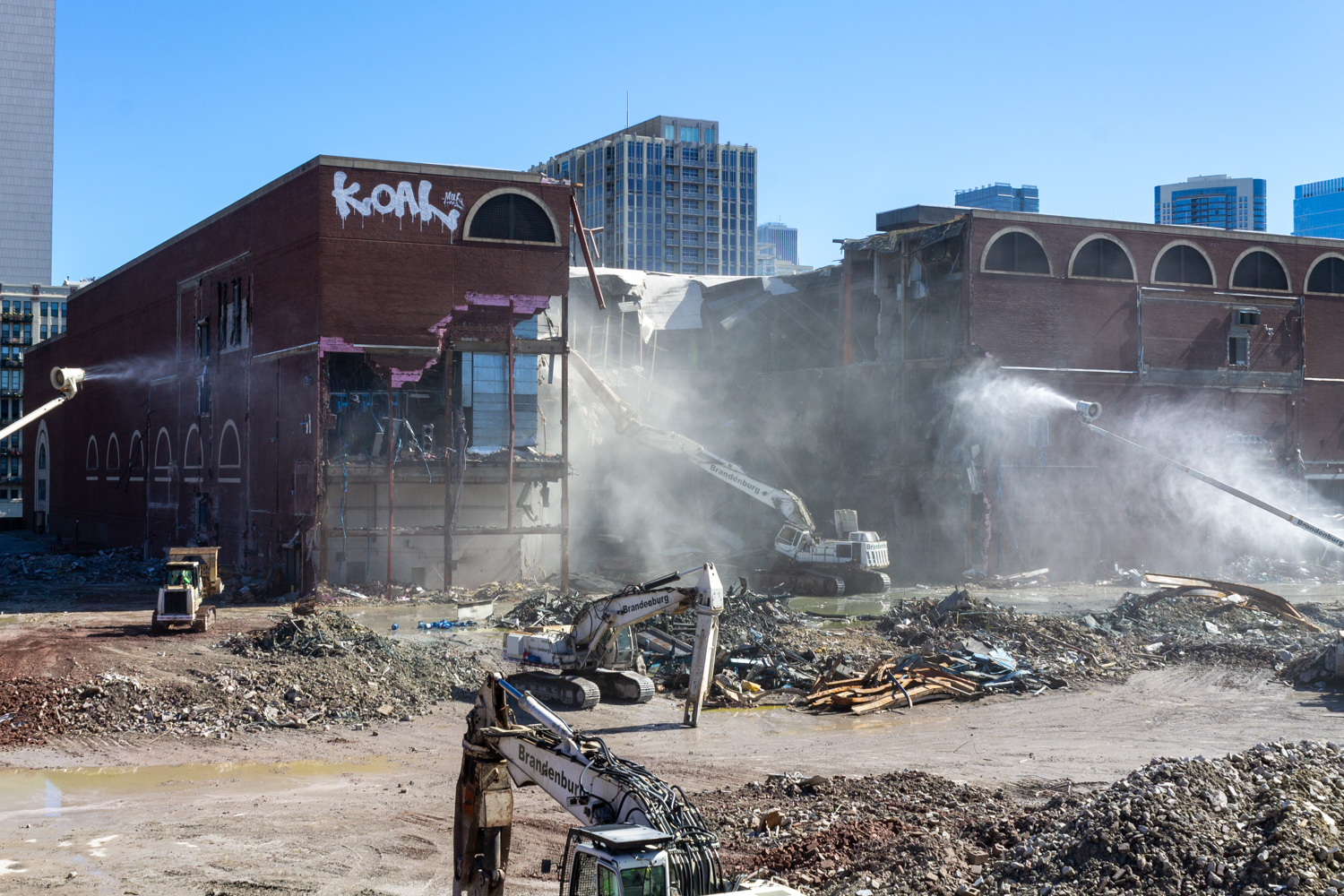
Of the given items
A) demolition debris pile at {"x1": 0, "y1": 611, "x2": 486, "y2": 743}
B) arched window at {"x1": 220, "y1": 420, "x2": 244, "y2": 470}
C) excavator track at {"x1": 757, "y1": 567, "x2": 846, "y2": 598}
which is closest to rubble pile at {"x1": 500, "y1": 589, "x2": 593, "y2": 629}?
demolition debris pile at {"x1": 0, "y1": 611, "x2": 486, "y2": 743}

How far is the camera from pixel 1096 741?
16672mm

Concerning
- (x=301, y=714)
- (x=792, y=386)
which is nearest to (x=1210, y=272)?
(x=792, y=386)

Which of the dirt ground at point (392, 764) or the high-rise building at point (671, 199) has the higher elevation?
the high-rise building at point (671, 199)

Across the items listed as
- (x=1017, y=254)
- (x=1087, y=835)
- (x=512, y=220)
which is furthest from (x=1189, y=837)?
(x=1017, y=254)

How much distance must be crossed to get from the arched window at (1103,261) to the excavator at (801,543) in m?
14.1

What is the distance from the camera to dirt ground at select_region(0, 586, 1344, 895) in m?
11.0

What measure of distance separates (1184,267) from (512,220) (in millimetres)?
26444

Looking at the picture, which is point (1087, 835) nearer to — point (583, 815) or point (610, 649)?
point (583, 815)

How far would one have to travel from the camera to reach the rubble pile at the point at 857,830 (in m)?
9.71

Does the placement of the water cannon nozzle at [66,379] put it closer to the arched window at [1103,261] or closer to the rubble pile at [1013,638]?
the rubble pile at [1013,638]

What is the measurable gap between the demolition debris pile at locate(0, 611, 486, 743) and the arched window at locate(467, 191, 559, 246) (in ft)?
53.1

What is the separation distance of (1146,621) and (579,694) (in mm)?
15494

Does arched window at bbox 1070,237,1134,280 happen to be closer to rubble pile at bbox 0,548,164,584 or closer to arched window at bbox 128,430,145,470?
rubble pile at bbox 0,548,164,584

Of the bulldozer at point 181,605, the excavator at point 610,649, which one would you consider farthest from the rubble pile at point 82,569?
the excavator at point 610,649
